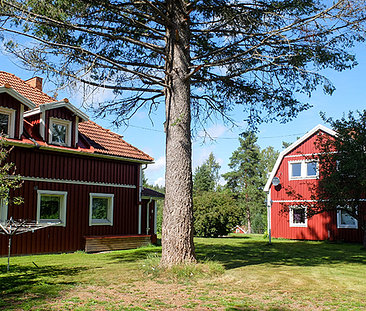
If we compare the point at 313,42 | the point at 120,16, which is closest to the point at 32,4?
the point at 120,16

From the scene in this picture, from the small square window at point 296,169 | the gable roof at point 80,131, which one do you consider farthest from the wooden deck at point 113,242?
the small square window at point 296,169

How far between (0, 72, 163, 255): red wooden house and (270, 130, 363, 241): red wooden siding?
945 centimetres

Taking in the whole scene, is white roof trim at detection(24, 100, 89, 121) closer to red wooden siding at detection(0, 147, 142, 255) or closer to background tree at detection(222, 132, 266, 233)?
red wooden siding at detection(0, 147, 142, 255)

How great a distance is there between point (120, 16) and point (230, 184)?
4619cm

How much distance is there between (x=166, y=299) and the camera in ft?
20.9

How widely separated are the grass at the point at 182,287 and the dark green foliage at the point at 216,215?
15358mm

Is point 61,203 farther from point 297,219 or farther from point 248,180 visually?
point 248,180

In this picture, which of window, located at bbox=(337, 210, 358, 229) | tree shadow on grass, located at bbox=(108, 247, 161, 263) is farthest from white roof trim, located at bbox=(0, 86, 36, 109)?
window, located at bbox=(337, 210, 358, 229)

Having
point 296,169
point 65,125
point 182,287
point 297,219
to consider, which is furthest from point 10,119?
point 297,219

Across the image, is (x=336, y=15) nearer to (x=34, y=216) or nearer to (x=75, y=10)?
(x=75, y=10)

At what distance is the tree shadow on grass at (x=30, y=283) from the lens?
20.6 feet

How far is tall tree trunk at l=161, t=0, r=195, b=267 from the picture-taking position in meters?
8.85

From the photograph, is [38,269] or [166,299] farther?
[38,269]

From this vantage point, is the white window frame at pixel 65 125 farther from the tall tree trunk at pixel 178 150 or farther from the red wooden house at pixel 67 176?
the tall tree trunk at pixel 178 150
